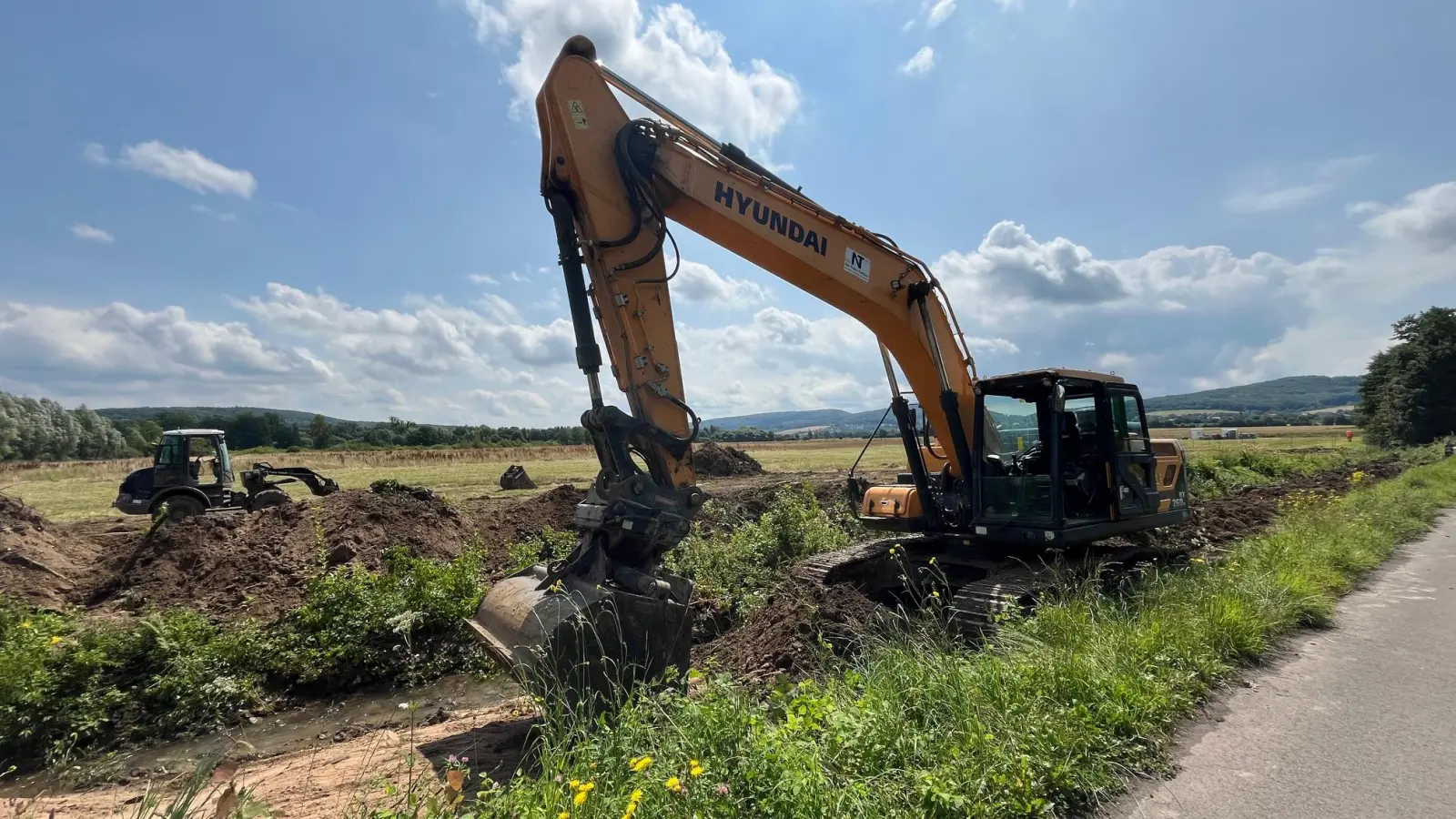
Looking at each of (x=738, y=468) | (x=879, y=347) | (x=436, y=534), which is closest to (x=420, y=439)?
(x=738, y=468)

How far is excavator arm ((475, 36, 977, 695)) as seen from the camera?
496cm

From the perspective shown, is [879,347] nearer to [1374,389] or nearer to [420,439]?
[1374,389]

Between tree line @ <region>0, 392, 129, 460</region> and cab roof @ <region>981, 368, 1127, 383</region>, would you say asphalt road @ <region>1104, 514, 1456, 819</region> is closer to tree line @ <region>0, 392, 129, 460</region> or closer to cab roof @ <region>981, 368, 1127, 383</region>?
cab roof @ <region>981, 368, 1127, 383</region>

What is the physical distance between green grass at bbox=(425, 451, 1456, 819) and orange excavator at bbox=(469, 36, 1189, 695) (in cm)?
76

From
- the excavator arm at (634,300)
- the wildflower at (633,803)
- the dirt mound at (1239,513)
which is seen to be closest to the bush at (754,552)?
the excavator arm at (634,300)

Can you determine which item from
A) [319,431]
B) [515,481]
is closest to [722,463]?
[515,481]

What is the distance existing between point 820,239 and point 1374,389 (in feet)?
183

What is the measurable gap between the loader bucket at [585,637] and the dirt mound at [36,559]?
8.48 m

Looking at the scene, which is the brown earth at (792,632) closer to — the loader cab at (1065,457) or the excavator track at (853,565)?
the excavator track at (853,565)

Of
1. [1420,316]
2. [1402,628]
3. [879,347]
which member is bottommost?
[1402,628]

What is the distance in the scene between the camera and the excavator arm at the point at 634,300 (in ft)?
16.3

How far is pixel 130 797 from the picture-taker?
512cm

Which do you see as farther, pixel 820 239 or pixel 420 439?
pixel 420 439

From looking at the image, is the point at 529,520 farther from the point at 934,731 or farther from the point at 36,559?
the point at 934,731
